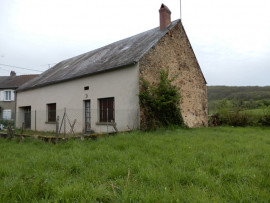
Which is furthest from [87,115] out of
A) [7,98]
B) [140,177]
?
[7,98]

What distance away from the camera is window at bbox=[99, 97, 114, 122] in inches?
462

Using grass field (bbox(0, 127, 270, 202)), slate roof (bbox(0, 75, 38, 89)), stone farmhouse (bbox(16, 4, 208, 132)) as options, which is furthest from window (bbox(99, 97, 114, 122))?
slate roof (bbox(0, 75, 38, 89))

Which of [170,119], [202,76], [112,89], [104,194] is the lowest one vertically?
[104,194]

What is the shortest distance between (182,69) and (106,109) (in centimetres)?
553

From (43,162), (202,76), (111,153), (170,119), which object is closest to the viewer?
(43,162)

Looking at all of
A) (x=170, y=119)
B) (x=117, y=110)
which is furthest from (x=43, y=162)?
(x=170, y=119)

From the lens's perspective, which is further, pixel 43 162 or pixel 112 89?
pixel 112 89

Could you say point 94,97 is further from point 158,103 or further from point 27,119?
point 27,119

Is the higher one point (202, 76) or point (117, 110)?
point (202, 76)

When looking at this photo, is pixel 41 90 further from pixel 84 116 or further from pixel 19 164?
pixel 19 164

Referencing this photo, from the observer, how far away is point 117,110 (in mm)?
11289

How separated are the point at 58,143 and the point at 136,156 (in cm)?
359

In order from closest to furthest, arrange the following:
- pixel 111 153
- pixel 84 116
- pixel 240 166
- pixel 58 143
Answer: pixel 240 166 < pixel 111 153 < pixel 58 143 < pixel 84 116

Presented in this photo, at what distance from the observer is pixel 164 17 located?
13.7m
